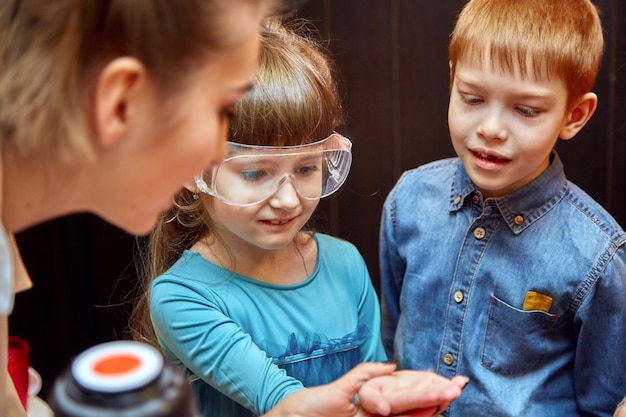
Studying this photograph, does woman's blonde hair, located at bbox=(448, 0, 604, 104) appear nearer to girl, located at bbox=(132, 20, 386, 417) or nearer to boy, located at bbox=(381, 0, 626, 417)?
boy, located at bbox=(381, 0, 626, 417)

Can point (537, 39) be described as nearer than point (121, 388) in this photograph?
No

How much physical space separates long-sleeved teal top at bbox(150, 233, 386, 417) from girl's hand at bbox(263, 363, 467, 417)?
9 cm

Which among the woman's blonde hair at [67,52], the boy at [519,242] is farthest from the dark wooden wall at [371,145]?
the woman's blonde hair at [67,52]

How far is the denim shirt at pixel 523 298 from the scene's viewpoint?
1361mm

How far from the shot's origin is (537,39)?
A: 1.29m

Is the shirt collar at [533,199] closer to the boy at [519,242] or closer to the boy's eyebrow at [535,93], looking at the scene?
the boy at [519,242]

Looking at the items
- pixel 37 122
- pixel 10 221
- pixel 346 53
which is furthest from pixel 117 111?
pixel 346 53

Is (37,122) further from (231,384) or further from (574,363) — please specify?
(574,363)

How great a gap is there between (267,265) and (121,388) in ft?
2.77

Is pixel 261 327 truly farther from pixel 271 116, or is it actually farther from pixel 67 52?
pixel 67 52

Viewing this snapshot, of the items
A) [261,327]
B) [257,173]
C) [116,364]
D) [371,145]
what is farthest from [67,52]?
[371,145]

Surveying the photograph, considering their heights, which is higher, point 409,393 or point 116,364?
point 116,364

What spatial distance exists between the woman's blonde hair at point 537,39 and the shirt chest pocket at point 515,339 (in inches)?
15.3

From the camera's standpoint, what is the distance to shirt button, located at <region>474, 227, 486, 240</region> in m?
1.46
